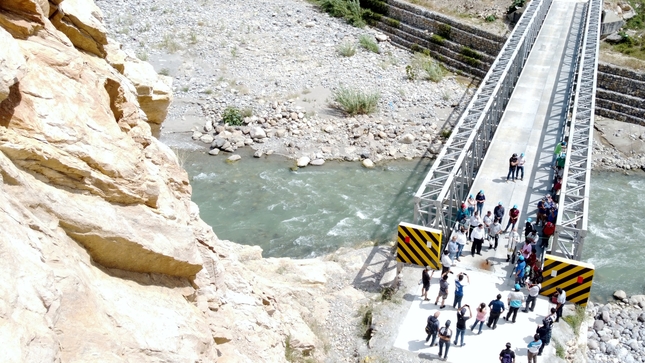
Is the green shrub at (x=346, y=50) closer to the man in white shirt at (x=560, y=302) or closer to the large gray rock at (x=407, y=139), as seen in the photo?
the large gray rock at (x=407, y=139)

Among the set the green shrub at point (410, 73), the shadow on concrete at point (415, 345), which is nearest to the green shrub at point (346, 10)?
the green shrub at point (410, 73)

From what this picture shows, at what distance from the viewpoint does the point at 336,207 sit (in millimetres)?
25812

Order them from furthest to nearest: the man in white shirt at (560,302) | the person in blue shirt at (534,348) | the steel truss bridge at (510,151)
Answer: the steel truss bridge at (510,151)
the man in white shirt at (560,302)
the person in blue shirt at (534,348)

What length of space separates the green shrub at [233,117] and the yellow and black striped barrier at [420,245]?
1723cm

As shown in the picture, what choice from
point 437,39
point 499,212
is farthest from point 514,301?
point 437,39

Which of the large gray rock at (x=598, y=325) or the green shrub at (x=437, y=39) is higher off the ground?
the green shrub at (x=437, y=39)

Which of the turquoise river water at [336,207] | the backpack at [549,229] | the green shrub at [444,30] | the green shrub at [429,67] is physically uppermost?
the green shrub at [444,30]

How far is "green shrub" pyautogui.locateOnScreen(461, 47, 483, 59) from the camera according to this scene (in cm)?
3842

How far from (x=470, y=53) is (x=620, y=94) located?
9.03 meters

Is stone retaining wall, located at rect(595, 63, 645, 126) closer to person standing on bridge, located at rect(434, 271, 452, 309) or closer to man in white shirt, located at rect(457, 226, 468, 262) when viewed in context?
man in white shirt, located at rect(457, 226, 468, 262)

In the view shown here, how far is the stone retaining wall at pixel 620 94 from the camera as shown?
109 feet

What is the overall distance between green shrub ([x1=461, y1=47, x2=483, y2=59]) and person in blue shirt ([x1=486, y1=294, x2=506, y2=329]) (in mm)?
26365

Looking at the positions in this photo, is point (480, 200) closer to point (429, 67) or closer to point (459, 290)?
point (459, 290)

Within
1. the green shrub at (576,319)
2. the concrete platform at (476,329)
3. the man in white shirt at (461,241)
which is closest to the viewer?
the concrete platform at (476,329)
